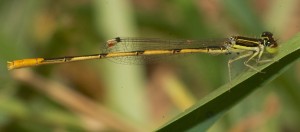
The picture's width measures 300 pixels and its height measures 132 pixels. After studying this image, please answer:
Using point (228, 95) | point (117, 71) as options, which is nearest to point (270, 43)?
point (228, 95)

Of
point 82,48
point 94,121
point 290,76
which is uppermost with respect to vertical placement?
point 82,48

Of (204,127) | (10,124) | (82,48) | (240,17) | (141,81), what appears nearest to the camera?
(204,127)

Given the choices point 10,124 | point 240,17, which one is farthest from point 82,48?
point 240,17

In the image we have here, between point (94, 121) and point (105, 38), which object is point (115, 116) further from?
point (105, 38)

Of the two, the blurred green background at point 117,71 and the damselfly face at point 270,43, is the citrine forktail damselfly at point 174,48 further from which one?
the blurred green background at point 117,71

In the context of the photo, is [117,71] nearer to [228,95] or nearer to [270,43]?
[270,43]

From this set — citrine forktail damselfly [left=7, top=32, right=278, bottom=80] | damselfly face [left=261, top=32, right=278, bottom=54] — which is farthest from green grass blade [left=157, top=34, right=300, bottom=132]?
citrine forktail damselfly [left=7, top=32, right=278, bottom=80]
